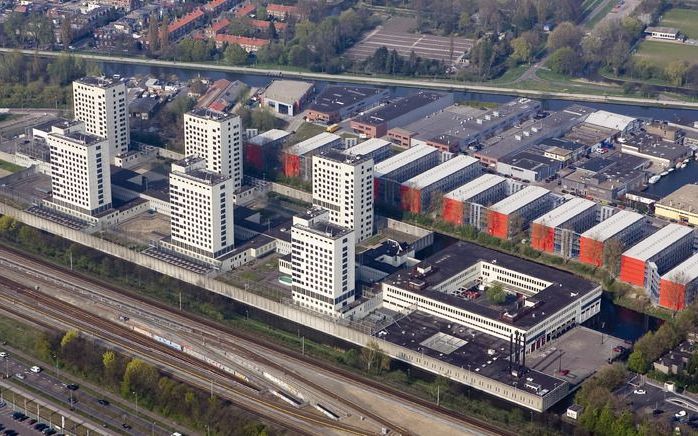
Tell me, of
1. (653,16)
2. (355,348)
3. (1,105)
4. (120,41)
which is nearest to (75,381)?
(355,348)

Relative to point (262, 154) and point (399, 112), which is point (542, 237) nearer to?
point (262, 154)

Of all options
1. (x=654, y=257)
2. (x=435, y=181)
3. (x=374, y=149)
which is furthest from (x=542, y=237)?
(x=374, y=149)

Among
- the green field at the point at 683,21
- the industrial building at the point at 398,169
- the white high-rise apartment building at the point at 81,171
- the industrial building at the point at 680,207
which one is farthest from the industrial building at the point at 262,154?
the green field at the point at 683,21

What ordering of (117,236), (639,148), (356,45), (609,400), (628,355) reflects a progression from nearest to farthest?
(609,400), (628,355), (117,236), (639,148), (356,45)

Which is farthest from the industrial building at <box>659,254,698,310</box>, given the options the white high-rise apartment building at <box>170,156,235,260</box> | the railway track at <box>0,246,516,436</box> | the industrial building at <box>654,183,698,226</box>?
the white high-rise apartment building at <box>170,156,235,260</box>

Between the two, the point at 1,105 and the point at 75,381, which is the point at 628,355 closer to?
the point at 75,381

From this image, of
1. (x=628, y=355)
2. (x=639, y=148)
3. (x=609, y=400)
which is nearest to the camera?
(x=609, y=400)
